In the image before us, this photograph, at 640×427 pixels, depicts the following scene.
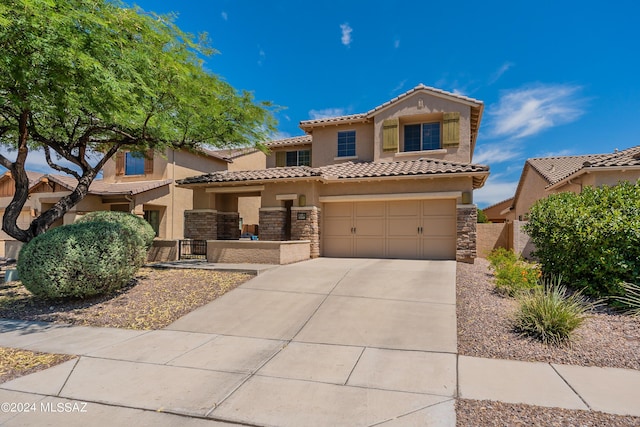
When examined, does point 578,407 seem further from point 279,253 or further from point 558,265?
point 279,253

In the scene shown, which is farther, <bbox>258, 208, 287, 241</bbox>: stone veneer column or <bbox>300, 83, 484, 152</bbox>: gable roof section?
<bbox>300, 83, 484, 152</bbox>: gable roof section

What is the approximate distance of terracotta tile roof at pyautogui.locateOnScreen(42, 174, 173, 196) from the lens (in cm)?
1992

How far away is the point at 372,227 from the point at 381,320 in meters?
7.84

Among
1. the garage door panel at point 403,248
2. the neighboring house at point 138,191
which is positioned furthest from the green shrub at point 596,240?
the neighboring house at point 138,191

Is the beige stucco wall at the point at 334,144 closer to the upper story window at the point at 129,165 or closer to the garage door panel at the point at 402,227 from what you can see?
the garage door panel at the point at 402,227

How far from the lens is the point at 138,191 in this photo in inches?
780

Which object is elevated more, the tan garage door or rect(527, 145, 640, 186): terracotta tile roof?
rect(527, 145, 640, 186): terracotta tile roof

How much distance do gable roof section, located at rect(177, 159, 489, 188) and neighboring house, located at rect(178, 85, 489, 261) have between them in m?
0.04

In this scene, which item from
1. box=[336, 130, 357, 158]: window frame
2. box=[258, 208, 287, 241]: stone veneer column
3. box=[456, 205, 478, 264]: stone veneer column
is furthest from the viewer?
box=[336, 130, 357, 158]: window frame

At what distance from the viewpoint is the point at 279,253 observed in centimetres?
1197

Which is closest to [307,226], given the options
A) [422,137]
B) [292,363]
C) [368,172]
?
[368,172]

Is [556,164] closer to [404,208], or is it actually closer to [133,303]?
[404,208]

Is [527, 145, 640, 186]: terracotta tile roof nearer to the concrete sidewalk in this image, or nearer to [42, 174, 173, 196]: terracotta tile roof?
the concrete sidewalk

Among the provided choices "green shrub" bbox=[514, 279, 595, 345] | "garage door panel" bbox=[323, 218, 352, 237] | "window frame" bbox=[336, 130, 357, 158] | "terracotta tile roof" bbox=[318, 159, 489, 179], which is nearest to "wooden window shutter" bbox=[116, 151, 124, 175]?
"window frame" bbox=[336, 130, 357, 158]
